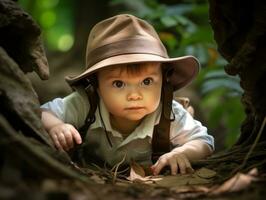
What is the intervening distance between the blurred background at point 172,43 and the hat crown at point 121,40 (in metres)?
1.42

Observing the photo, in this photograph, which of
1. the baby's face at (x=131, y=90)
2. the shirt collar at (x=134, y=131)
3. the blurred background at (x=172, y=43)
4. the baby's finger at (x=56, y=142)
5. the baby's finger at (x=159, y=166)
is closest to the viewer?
the baby's finger at (x=56, y=142)

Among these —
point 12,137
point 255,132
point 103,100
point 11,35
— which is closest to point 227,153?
point 255,132

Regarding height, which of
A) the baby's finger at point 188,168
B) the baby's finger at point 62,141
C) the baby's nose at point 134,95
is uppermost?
the baby's nose at point 134,95

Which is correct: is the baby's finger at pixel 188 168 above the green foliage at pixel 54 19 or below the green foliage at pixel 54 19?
above

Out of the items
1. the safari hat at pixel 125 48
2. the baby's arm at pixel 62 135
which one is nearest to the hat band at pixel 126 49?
the safari hat at pixel 125 48

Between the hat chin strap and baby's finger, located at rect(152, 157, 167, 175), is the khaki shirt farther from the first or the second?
baby's finger, located at rect(152, 157, 167, 175)

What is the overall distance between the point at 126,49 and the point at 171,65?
1.42ft

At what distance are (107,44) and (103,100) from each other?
0.36 metres

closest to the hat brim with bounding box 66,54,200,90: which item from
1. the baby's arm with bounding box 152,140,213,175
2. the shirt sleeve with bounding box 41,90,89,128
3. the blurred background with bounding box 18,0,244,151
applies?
the shirt sleeve with bounding box 41,90,89,128

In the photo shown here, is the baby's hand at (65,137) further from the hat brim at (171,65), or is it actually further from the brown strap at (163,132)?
the brown strap at (163,132)

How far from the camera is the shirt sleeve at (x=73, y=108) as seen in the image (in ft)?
9.72

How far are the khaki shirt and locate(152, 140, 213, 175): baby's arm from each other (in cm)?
9

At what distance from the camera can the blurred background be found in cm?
452

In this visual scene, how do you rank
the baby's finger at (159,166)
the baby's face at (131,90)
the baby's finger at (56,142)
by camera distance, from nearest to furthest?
the baby's finger at (56,142)
the baby's finger at (159,166)
the baby's face at (131,90)
